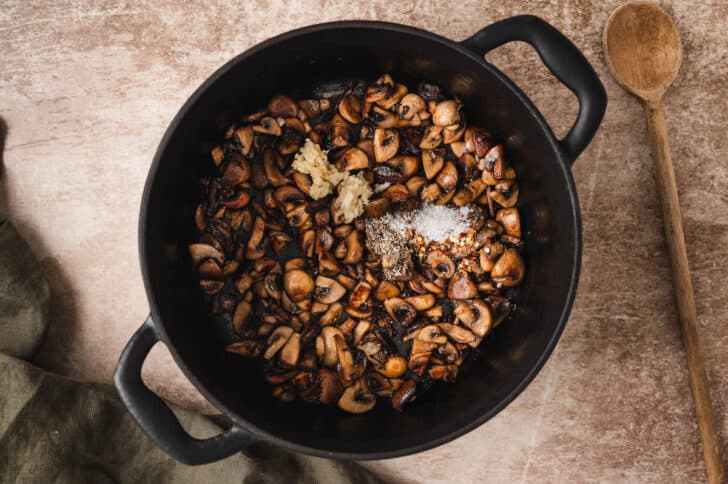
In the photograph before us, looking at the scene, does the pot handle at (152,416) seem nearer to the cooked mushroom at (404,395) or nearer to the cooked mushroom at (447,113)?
the cooked mushroom at (404,395)

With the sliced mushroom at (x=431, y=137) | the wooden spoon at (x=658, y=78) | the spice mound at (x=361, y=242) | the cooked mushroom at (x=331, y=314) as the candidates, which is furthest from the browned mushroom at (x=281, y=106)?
the wooden spoon at (x=658, y=78)

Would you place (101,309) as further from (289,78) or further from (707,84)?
(707,84)

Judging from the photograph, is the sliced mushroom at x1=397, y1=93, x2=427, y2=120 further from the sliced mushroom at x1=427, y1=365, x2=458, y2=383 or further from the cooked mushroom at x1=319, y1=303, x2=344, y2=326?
the sliced mushroom at x1=427, y1=365, x2=458, y2=383

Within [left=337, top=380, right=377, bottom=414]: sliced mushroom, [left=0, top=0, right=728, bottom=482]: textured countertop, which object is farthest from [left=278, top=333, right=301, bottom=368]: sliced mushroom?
[left=0, top=0, right=728, bottom=482]: textured countertop

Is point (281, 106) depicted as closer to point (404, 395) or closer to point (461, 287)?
point (461, 287)

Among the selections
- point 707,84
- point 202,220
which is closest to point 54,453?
point 202,220

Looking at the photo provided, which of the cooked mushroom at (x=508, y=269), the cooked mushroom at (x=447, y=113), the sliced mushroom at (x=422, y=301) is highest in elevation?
the cooked mushroom at (x=447, y=113)
